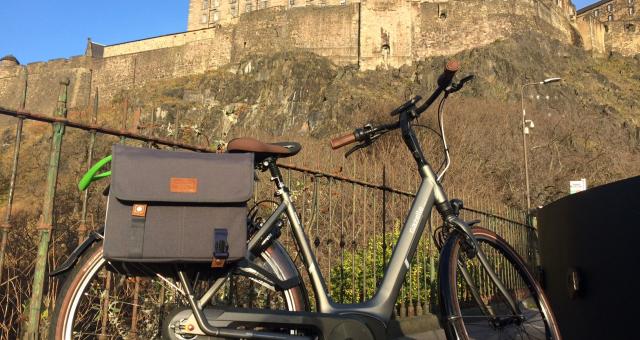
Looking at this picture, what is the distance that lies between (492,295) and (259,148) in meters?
1.50

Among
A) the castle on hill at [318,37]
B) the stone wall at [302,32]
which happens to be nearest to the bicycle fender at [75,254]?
the castle on hill at [318,37]

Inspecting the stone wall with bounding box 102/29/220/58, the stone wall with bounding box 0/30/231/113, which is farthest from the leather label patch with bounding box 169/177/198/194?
the stone wall with bounding box 102/29/220/58

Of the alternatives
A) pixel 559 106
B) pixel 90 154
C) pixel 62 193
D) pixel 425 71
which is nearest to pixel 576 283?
pixel 90 154

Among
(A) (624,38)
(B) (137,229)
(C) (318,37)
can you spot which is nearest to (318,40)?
(C) (318,37)

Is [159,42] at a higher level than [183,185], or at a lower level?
higher

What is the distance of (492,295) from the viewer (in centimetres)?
289

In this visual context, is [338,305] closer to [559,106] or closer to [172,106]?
[559,106]

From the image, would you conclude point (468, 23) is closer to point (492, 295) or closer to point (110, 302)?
point (492, 295)

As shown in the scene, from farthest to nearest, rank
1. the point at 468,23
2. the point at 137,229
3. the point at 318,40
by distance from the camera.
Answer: the point at 318,40 → the point at 468,23 → the point at 137,229

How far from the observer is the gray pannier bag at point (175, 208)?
2.17m

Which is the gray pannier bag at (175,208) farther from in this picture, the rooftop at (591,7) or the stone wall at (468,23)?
→ the rooftop at (591,7)

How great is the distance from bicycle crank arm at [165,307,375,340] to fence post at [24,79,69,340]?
2.56 ft

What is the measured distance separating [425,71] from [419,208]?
38.9 metres

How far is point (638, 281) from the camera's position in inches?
108
